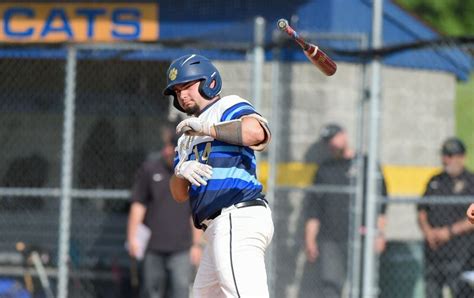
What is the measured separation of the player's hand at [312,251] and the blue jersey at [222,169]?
3.95 meters

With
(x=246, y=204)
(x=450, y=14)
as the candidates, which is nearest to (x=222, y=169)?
(x=246, y=204)

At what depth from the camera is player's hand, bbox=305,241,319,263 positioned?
1155cm

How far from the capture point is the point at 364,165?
10.6 meters

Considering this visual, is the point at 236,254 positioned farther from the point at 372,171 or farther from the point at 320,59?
the point at 372,171

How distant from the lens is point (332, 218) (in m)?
11.7

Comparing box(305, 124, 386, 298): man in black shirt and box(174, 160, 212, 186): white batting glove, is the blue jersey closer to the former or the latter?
box(174, 160, 212, 186): white batting glove

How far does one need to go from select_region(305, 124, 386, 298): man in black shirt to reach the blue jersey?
3883 mm

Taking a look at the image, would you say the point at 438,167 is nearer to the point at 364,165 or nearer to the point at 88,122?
the point at 364,165

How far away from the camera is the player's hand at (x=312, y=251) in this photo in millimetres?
11547

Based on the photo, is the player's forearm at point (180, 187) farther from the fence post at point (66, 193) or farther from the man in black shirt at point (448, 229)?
the fence post at point (66, 193)

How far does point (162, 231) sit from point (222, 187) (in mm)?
3856

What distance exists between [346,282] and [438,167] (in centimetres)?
→ 162

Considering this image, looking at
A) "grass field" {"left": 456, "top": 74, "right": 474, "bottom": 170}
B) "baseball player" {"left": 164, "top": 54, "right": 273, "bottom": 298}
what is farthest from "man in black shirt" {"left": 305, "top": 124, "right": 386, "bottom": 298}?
"grass field" {"left": 456, "top": 74, "right": 474, "bottom": 170}

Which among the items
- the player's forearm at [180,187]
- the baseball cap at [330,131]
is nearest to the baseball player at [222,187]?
the player's forearm at [180,187]
